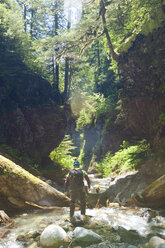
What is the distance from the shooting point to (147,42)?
10.4 metres

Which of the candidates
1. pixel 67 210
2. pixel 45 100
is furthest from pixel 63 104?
pixel 67 210

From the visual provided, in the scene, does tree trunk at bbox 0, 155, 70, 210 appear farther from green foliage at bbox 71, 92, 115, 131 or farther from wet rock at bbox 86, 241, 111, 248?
green foliage at bbox 71, 92, 115, 131

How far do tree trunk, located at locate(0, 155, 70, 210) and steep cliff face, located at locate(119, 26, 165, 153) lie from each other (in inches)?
236

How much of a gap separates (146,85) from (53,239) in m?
9.06

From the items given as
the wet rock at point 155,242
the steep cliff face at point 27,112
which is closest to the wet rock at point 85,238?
the wet rock at point 155,242

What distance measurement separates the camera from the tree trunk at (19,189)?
225 inches

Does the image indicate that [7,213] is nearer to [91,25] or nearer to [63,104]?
[91,25]

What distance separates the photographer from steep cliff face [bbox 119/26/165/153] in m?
9.30

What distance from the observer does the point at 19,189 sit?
5938 millimetres

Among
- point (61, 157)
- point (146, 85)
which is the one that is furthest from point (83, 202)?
point (61, 157)

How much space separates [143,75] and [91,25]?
5.37 m

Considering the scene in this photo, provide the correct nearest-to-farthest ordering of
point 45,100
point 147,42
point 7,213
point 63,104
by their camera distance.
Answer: point 7,213 → point 147,42 → point 45,100 → point 63,104

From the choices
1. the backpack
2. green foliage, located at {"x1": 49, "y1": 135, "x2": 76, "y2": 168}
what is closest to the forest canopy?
green foliage, located at {"x1": 49, "y1": 135, "x2": 76, "y2": 168}

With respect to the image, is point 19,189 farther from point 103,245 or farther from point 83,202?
point 103,245
